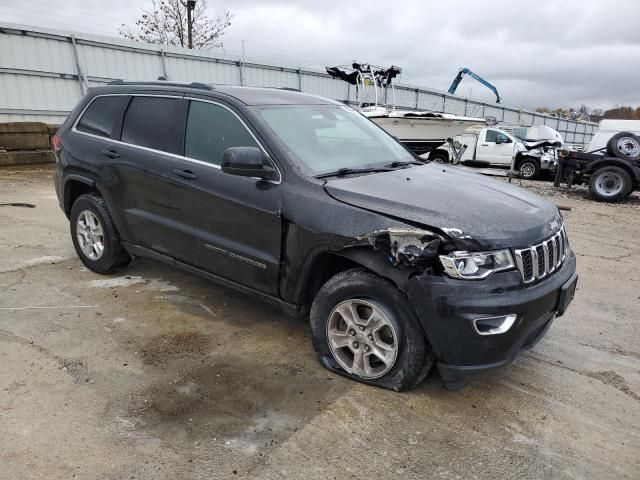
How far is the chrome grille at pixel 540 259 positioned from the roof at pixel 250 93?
2.14 m

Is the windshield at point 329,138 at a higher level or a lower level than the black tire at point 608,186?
higher

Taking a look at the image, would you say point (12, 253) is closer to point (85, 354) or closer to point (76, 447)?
point (85, 354)

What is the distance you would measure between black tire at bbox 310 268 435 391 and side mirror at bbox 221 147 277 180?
0.84 metres

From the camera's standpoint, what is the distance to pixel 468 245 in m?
2.67

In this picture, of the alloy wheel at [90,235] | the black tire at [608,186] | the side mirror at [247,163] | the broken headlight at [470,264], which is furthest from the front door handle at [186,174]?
the black tire at [608,186]

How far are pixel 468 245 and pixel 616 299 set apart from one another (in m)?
3.09

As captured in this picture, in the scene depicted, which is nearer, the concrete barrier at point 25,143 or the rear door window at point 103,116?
the rear door window at point 103,116

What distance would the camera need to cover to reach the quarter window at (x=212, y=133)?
3.60m

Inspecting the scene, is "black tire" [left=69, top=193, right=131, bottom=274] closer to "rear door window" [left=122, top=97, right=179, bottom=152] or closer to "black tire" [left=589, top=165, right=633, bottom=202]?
"rear door window" [left=122, top=97, right=179, bottom=152]

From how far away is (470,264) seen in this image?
2678 mm

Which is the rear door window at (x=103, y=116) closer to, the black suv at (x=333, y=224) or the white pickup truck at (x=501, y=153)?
the black suv at (x=333, y=224)

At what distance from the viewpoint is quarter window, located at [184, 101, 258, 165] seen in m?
3.60

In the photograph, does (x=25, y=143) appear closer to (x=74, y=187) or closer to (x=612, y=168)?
(x=74, y=187)

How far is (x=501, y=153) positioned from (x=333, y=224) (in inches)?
610
